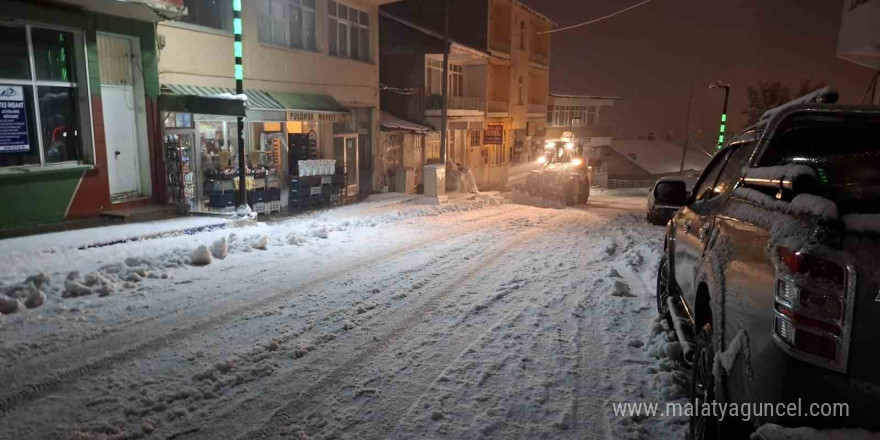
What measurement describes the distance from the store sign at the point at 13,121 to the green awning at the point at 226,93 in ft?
11.0

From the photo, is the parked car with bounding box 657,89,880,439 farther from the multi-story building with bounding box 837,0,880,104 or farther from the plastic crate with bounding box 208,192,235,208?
the multi-story building with bounding box 837,0,880,104

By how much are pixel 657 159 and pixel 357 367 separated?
60859 mm

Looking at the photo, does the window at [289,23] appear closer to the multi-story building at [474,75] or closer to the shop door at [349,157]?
the shop door at [349,157]

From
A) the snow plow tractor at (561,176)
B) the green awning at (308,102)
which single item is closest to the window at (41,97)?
the green awning at (308,102)

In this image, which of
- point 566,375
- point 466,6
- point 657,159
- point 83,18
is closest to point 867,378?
point 566,375

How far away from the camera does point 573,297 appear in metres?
8.14

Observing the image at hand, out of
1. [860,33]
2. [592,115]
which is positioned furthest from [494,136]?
[592,115]

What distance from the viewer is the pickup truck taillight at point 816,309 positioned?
2330 millimetres

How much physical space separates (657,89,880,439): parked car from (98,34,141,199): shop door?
13.0 m

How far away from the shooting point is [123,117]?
1334cm

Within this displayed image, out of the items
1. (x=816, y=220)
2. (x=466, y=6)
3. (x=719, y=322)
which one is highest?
(x=466, y=6)

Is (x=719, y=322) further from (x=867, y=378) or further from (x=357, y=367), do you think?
(x=357, y=367)

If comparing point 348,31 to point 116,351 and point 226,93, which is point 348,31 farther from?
point 116,351

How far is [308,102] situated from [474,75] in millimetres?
18362
